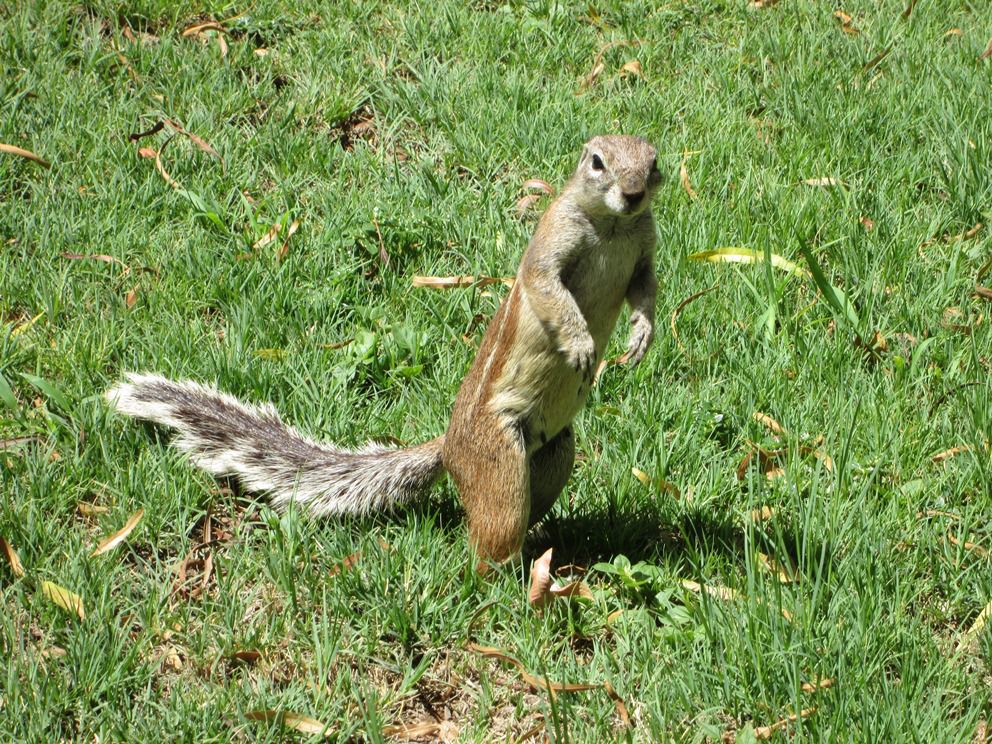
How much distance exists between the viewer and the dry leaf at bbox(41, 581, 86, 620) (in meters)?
3.23

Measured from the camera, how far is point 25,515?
11.6 feet

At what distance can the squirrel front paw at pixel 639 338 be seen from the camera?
11.5ft

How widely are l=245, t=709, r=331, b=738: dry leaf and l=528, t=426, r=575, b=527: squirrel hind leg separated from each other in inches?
42.5

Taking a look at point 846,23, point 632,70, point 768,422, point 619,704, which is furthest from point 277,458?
point 846,23

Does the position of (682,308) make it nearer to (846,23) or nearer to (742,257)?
(742,257)

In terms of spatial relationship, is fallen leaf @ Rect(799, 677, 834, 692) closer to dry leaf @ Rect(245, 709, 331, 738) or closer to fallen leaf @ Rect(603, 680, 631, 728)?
fallen leaf @ Rect(603, 680, 631, 728)

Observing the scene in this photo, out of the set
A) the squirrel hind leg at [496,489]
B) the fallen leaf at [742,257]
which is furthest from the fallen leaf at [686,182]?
the squirrel hind leg at [496,489]

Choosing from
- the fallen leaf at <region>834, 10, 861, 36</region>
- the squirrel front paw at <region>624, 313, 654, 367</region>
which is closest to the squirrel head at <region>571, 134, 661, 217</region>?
the squirrel front paw at <region>624, 313, 654, 367</region>

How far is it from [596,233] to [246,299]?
1623 millimetres

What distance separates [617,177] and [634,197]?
0.10 m

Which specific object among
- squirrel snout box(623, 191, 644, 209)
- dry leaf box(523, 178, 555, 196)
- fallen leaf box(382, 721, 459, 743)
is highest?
squirrel snout box(623, 191, 644, 209)

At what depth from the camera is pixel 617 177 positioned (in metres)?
3.35

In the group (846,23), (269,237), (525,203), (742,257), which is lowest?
(269,237)

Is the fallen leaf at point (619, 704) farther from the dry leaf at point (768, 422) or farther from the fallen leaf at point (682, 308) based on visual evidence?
the fallen leaf at point (682, 308)
